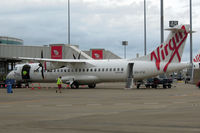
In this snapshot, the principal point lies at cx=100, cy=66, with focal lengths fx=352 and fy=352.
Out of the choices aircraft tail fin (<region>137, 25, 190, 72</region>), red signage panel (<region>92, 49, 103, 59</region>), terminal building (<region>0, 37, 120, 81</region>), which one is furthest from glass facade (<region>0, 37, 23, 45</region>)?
aircraft tail fin (<region>137, 25, 190, 72</region>)

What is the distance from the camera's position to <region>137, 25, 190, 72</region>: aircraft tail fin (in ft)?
118

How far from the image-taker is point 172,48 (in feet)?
119

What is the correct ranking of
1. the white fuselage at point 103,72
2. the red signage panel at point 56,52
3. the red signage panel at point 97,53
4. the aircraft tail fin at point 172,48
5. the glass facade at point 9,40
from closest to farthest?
the aircraft tail fin at point 172,48 < the white fuselage at point 103,72 < the red signage panel at point 56,52 < the red signage panel at point 97,53 < the glass facade at point 9,40

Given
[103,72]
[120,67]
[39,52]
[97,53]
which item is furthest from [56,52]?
[120,67]

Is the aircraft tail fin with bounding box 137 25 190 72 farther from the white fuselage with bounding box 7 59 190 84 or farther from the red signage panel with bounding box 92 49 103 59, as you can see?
the red signage panel with bounding box 92 49 103 59

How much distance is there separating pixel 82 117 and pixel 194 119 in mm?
4434

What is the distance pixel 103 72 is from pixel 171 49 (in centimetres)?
788

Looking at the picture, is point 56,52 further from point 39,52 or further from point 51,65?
point 51,65

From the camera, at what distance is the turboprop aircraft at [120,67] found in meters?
36.1

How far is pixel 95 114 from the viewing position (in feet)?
50.5

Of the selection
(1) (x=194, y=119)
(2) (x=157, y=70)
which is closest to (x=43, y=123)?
(1) (x=194, y=119)

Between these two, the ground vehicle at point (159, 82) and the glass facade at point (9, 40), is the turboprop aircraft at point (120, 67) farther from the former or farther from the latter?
the glass facade at point (9, 40)

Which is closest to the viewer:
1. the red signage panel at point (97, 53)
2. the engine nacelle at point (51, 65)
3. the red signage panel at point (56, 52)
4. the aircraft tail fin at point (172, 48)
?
the aircraft tail fin at point (172, 48)

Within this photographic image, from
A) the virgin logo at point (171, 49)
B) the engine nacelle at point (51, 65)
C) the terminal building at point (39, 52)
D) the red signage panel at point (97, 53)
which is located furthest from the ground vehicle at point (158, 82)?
the red signage panel at point (97, 53)
